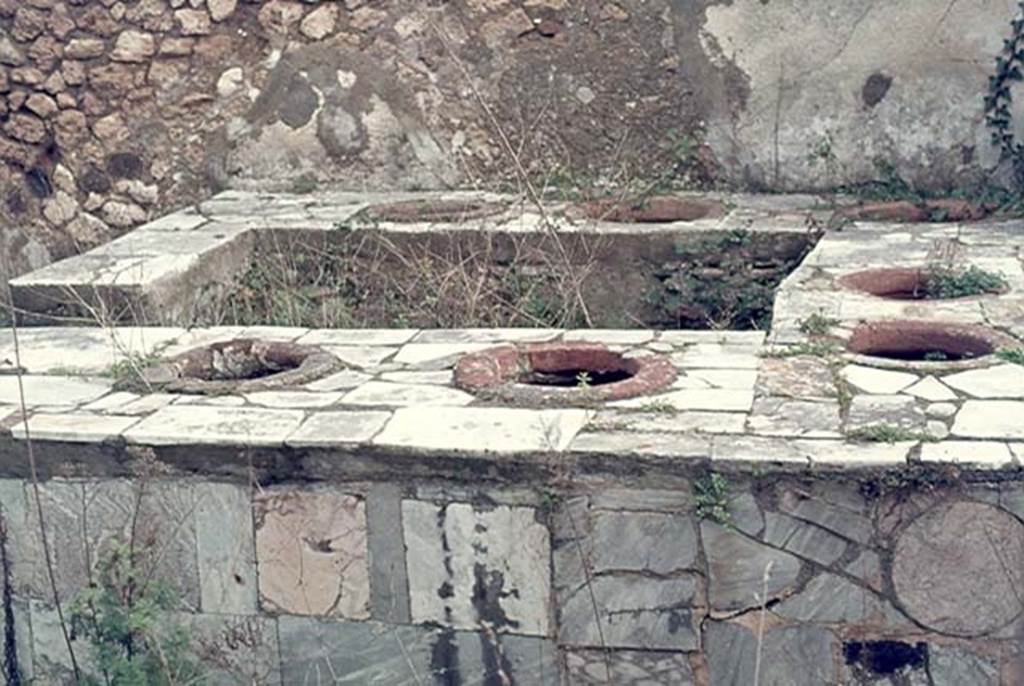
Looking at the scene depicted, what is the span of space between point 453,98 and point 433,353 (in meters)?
3.30

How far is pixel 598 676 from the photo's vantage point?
416 centimetres

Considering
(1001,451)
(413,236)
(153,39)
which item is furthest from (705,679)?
(153,39)

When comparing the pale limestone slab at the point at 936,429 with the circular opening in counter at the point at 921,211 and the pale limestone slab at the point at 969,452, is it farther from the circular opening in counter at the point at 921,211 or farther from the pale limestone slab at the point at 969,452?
the circular opening in counter at the point at 921,211

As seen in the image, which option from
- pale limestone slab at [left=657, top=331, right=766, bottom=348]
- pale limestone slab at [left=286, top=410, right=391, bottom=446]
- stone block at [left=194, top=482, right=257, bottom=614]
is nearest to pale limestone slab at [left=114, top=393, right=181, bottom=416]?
stone block at [left=194, top=482, right=257, bottom=614]

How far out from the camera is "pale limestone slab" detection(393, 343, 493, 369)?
5168mm

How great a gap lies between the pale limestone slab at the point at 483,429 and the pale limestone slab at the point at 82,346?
1411mm

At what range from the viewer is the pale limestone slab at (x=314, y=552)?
14.1 ft

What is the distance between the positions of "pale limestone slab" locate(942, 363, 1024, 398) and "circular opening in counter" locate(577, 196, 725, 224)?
113 inches

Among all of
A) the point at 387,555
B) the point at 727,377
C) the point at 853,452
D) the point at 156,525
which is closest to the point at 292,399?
the point at 156,525

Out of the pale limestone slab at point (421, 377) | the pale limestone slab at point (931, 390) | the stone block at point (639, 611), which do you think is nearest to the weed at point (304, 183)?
the pale limestone slab at point (421, 377)

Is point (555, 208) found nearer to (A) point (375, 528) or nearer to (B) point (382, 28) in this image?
(B) point (382, 28)

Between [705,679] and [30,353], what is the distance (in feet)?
9.53

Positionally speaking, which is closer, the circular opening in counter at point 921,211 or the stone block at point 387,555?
the stone block at point 387,555

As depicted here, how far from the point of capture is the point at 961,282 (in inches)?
233
